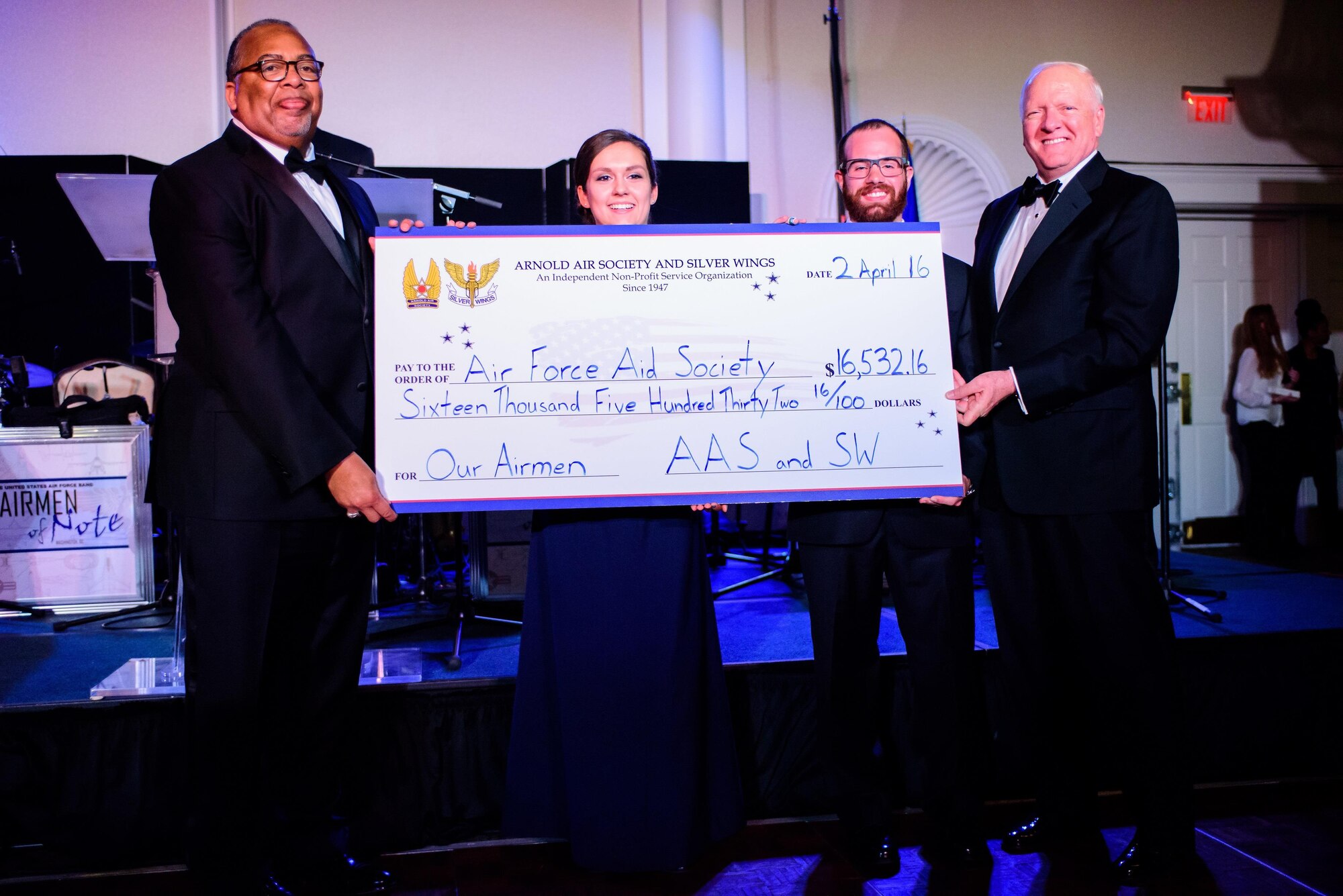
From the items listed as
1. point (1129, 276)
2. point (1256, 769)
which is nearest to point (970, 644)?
point (1129, 276)

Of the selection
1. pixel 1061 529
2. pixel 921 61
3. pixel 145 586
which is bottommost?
pixel 145 586

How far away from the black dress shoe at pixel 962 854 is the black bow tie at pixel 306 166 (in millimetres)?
1968

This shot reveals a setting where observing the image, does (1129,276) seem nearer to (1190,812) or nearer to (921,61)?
(1190,812)

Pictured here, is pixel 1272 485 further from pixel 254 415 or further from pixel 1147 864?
pixel 254 415

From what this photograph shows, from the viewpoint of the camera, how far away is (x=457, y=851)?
2.30m

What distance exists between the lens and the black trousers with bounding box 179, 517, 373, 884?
5.86 feet

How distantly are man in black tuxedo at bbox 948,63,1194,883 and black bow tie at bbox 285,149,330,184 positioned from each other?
1.37 m

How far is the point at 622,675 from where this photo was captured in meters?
1.97

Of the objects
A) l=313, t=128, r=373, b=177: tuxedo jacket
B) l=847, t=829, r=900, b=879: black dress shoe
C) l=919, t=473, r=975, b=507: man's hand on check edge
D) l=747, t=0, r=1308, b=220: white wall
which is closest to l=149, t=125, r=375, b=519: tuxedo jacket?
l=919, t=473, r=975, b=507: man's hand on check edge

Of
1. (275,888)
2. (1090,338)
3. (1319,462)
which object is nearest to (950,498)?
(1090,338)

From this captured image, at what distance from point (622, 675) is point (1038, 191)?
141 cm

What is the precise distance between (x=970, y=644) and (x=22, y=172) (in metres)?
5.61

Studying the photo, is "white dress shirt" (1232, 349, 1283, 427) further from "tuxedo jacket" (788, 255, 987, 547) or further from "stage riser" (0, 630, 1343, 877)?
"tuxedo jacket" (788, 255, 987, 547)

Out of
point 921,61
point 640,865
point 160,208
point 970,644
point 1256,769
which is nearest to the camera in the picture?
point 160,208
